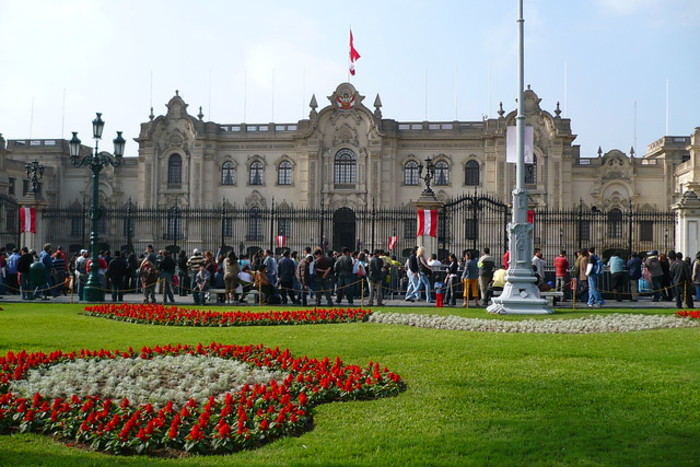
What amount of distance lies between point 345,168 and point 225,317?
102 feet

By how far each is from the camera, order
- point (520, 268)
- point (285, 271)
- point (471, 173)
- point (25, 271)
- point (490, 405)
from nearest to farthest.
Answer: point (490, 405), point (520, 268), point (285, 271), point (25, 271), point (471, 173)

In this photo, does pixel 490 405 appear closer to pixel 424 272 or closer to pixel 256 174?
pixel 424 272

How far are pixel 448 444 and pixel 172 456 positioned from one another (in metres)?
2.07

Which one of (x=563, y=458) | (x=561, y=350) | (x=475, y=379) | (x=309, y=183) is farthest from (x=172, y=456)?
(x=309, y=183)

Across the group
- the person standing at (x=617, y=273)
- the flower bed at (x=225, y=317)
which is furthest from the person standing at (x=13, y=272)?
the person standing at (x=617, y=273)

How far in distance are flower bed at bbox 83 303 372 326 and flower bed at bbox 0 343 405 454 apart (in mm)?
4782

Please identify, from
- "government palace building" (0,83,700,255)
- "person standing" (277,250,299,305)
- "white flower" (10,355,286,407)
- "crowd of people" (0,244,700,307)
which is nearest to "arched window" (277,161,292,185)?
"government palace building" (0,83,700,255)

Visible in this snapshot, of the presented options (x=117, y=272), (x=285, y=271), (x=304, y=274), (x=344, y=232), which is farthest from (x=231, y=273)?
(x=344, y=232)

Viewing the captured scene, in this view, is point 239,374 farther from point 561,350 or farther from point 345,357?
point 561,350

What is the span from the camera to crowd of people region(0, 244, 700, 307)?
19.0m

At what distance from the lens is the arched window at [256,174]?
45.9m

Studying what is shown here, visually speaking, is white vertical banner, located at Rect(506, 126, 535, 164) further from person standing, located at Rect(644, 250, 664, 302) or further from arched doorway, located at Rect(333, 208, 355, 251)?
arched doorway, located at Rect(333, 208, 355, 251)

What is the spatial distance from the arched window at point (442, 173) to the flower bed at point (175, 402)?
36.1 metres

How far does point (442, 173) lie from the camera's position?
44.8 meters
